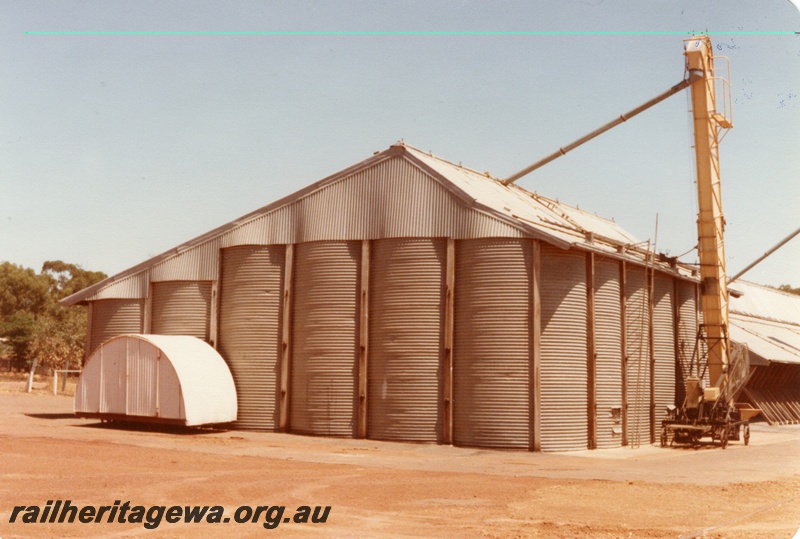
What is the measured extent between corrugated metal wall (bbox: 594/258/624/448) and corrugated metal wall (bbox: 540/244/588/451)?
919 millimetres

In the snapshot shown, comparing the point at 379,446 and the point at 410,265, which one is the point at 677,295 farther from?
A: the point at 379,446

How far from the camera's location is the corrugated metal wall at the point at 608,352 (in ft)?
99.6

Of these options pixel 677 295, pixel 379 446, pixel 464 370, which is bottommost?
pixel 379 446

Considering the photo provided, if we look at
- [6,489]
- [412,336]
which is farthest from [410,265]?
Result: [6,489]

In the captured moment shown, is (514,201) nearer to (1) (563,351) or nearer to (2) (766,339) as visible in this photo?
(1) (563,351)

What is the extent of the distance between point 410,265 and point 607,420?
9057 mm

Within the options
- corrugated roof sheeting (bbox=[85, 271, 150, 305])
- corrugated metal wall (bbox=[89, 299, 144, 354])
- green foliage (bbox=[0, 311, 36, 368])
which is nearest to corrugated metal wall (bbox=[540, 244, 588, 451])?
corrugated roof sheeting (bbox=[85, 271, 150, 305])

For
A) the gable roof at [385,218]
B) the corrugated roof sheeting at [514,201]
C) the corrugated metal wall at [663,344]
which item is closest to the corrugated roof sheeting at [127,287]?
the gable roof at [385,218]

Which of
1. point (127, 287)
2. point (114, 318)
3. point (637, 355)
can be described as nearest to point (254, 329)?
point (127, 287)

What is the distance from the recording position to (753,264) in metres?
42.3

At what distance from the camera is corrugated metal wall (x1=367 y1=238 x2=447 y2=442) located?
29.3 m

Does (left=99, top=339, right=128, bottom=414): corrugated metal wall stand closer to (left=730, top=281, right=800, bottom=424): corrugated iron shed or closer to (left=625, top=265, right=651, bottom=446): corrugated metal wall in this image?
(left=625, top=265, right=651, bottom=446): corrugated metal wall

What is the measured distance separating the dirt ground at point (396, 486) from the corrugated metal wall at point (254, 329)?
277cm

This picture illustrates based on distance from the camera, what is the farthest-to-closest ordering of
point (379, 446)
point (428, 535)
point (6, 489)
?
point (379, 446) → point (6, 489) → point (428, 535)
